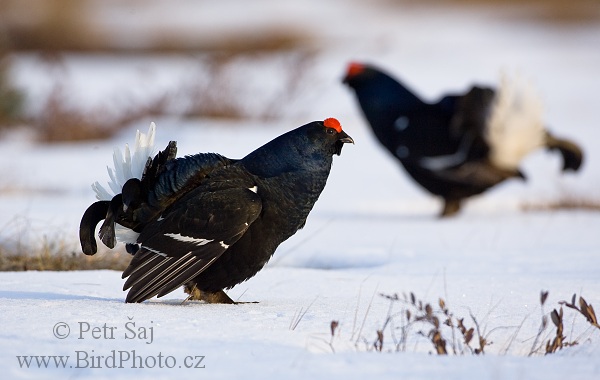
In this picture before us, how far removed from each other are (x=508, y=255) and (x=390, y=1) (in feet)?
91.1

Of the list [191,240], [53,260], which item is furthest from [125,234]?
[53,260]

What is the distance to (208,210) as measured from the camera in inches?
156

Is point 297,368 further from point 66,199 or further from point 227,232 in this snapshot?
point 66,199

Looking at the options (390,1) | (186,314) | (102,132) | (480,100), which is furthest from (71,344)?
(390,1)

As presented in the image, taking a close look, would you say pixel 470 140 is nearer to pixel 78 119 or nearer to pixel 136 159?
pixel 136 159

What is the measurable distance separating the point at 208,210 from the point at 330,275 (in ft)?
3.40

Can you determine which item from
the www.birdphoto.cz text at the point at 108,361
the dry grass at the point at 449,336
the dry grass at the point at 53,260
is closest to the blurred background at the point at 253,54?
the dry grass at the point at 53,260

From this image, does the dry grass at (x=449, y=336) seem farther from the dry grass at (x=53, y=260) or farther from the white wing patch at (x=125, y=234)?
the dry grass at (x=53, y=260)

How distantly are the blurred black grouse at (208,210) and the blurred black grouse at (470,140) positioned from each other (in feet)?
11.9

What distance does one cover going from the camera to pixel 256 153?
423cm

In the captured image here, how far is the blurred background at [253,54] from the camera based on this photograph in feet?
41.1

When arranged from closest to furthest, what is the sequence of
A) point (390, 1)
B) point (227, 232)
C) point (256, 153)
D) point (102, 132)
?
point (227, 232) → point (256, 153) → point (102, 132) → point (390, 1)

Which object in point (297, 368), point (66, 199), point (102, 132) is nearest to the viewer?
point (297, 368)

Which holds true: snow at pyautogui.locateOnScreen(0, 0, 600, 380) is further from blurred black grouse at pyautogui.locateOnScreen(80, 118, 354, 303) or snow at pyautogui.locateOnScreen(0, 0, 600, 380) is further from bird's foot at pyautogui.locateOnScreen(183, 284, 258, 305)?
blurred black grouse at pyautogui.locateOnScreen(80, 118, 354, 303)
